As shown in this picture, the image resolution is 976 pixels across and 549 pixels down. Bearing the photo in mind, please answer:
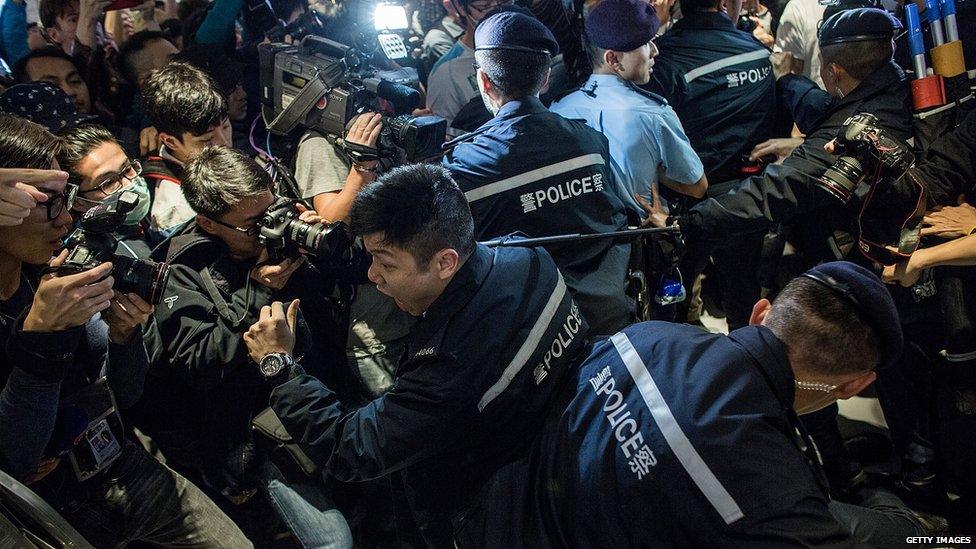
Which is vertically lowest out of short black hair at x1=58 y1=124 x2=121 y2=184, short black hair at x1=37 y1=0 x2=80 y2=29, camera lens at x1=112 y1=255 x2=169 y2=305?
camera lens at x1=112 y1=255 x2=169 y2=305

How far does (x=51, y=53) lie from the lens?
138 inches

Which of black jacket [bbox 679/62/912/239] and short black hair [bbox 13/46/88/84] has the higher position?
short black hair [bbox 13/46/88/84]

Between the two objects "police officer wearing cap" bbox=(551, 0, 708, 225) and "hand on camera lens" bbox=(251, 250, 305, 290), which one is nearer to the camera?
"hand on camera lens" bbox=(251, 250, 305, 290)

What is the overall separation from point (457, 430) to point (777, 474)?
2.59 feet

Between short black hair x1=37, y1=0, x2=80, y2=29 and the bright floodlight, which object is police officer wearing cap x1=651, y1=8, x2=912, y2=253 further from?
short black hair x1=37, y1=0, x2=80, y2=29

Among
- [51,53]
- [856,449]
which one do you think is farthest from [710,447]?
[51,53]

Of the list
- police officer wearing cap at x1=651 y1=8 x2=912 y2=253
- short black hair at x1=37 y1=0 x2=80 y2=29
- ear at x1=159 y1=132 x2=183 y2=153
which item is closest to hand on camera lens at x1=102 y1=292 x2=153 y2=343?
ear at x1=159 y1=132 x2=183 y2=153

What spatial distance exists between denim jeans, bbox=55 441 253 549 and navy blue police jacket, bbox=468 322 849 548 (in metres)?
1.18

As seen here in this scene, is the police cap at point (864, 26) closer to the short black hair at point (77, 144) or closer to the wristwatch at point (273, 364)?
the wristwatch at point (273, 364)

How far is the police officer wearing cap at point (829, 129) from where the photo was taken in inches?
115

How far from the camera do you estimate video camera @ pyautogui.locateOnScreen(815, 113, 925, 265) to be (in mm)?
2623

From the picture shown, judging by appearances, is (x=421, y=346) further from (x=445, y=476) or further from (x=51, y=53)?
(x=51, y=53)

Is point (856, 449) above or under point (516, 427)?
under

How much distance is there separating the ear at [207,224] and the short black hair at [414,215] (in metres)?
0.71
